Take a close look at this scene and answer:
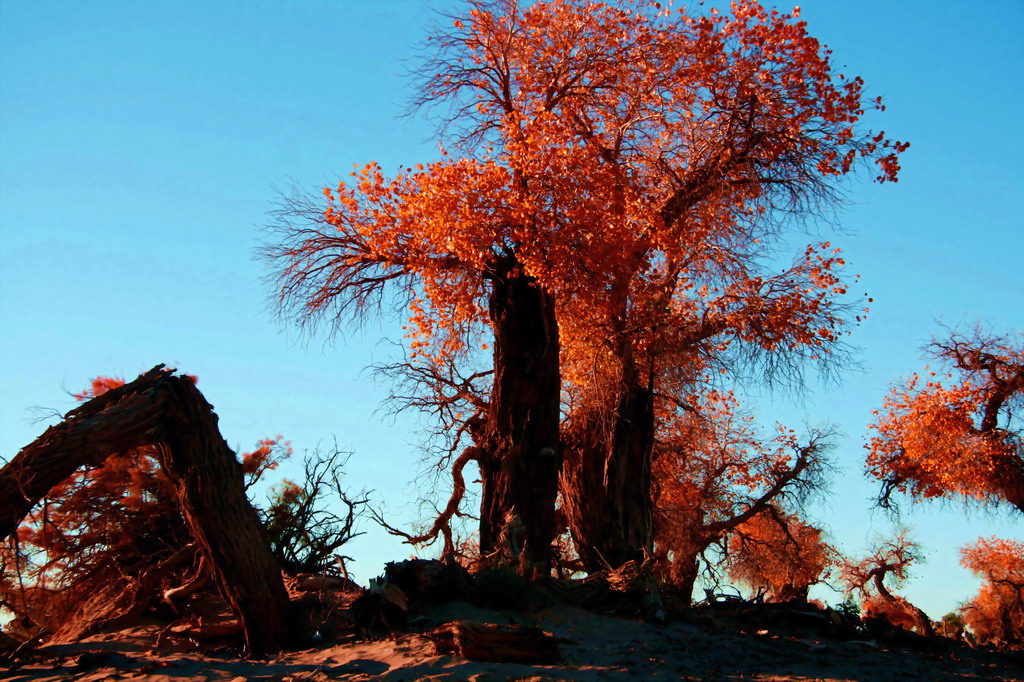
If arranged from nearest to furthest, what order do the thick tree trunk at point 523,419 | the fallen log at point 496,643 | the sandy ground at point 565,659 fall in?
1. the sandy ground at point 565,659
2. the fallen log at point 496,643
3. the thick tree trunk at point 523,419

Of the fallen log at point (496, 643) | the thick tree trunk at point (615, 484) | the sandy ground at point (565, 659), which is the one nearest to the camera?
Answer: the sandy ground at point (565, 659)

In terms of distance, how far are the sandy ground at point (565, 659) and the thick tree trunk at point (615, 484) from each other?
4.92 m

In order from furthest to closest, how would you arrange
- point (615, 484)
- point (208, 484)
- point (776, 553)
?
point (776, 553) < point (615, 484) < point (208, 484)

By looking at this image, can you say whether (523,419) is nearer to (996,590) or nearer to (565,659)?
(565,659)

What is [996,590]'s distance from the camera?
27.3m

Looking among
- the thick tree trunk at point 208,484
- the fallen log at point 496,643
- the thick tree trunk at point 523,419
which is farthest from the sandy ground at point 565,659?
the thick tree trunk at point 523,419

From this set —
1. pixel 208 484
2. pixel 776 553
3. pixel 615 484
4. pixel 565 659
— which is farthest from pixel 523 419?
pixel 776 553

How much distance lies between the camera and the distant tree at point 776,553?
25625 millimetres

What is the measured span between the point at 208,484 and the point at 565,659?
4347 millimetres

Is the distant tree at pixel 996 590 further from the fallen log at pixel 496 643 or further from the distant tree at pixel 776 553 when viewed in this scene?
the fallen log at pixel 496 643

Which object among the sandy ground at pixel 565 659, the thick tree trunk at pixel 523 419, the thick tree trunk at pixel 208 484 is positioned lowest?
the sandy ground at pixel 565 659

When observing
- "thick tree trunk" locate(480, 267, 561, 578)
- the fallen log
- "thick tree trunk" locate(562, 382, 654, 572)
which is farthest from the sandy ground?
"thick tree trunk" locate(562, 382, 654, 572)

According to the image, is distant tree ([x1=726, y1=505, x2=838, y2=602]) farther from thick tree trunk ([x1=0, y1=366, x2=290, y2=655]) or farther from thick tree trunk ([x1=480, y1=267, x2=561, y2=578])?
thick tree trunk ([x1=0, y1=366, x2=290, y2=655])

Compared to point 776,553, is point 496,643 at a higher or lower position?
lower
